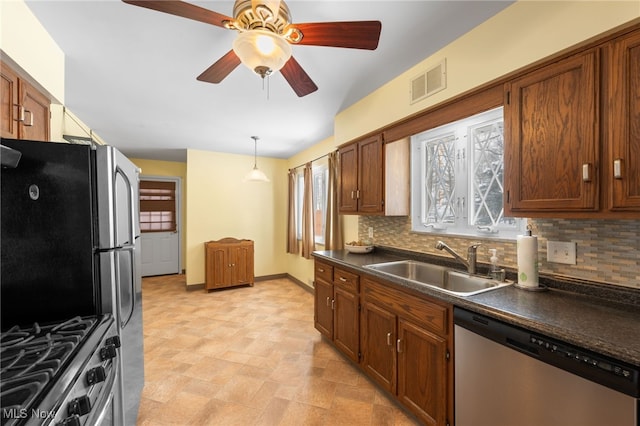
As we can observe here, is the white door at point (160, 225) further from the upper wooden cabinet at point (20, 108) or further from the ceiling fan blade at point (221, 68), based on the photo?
the ceiling fan blade at point (221, 68)

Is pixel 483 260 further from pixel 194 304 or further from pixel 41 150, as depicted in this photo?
pixel 194 304

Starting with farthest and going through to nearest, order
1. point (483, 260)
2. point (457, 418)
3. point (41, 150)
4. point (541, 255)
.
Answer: point (483, 260) → point (541, 255) → point (457, 418) → point (41, 150)

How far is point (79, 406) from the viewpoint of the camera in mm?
779

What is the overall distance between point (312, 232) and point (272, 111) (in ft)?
6.80

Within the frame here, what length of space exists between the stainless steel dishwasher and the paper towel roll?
0.47 meters

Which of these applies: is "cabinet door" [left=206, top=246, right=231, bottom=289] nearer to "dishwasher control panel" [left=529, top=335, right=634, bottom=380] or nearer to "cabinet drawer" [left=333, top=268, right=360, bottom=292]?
"cabinet drawer" [left=333, top=268, right=360, bottom=292]

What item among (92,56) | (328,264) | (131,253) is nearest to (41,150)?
(131,253)

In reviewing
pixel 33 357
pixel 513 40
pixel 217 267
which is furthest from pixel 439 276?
pixel 217 267

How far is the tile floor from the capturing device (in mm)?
1814

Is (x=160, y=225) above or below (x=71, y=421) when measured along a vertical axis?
above

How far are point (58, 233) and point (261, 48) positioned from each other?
123 cm

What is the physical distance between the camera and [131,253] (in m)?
1.63

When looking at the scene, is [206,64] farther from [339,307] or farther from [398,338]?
[398,338]

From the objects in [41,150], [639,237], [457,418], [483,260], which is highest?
[41,150]
